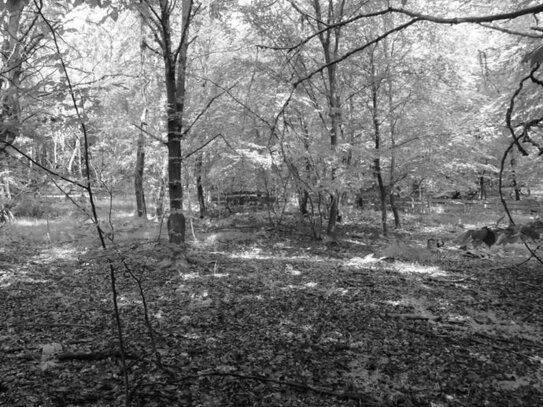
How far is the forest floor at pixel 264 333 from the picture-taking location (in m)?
3.04

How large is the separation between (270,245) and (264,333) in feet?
23.6

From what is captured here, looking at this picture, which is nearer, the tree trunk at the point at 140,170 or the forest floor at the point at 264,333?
the forest floor at the point at 264,333

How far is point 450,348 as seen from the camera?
13.2 ft

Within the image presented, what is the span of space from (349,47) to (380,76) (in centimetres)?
188

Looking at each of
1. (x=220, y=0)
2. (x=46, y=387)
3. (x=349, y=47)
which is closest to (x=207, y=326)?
(x=46, y=387)

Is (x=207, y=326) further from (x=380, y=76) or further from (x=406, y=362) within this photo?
(x=380, y=76)

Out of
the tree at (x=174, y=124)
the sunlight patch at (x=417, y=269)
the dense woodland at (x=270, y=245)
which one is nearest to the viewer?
the dense woodland at (x=270, y=245)

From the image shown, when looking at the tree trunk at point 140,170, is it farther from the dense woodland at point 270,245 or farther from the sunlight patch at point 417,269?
the sunlight patch at point 417,269

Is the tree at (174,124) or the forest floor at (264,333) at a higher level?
the tree at (174,124)

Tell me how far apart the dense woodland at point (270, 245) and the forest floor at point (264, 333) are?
0.09 feet

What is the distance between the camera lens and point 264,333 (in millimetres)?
4281

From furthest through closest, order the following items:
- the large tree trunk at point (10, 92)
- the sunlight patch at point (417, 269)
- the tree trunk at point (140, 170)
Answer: the tree trunk at point (140, 170) < the sunlight patch at point (417, 269) < the large tree trunk at point (10, 92)

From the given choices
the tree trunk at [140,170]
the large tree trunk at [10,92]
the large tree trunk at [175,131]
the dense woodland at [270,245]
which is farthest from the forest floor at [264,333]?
the tree trunk at [140,170]

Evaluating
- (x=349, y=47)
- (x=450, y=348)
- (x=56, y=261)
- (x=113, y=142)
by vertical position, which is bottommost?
(x=450, y=348)
